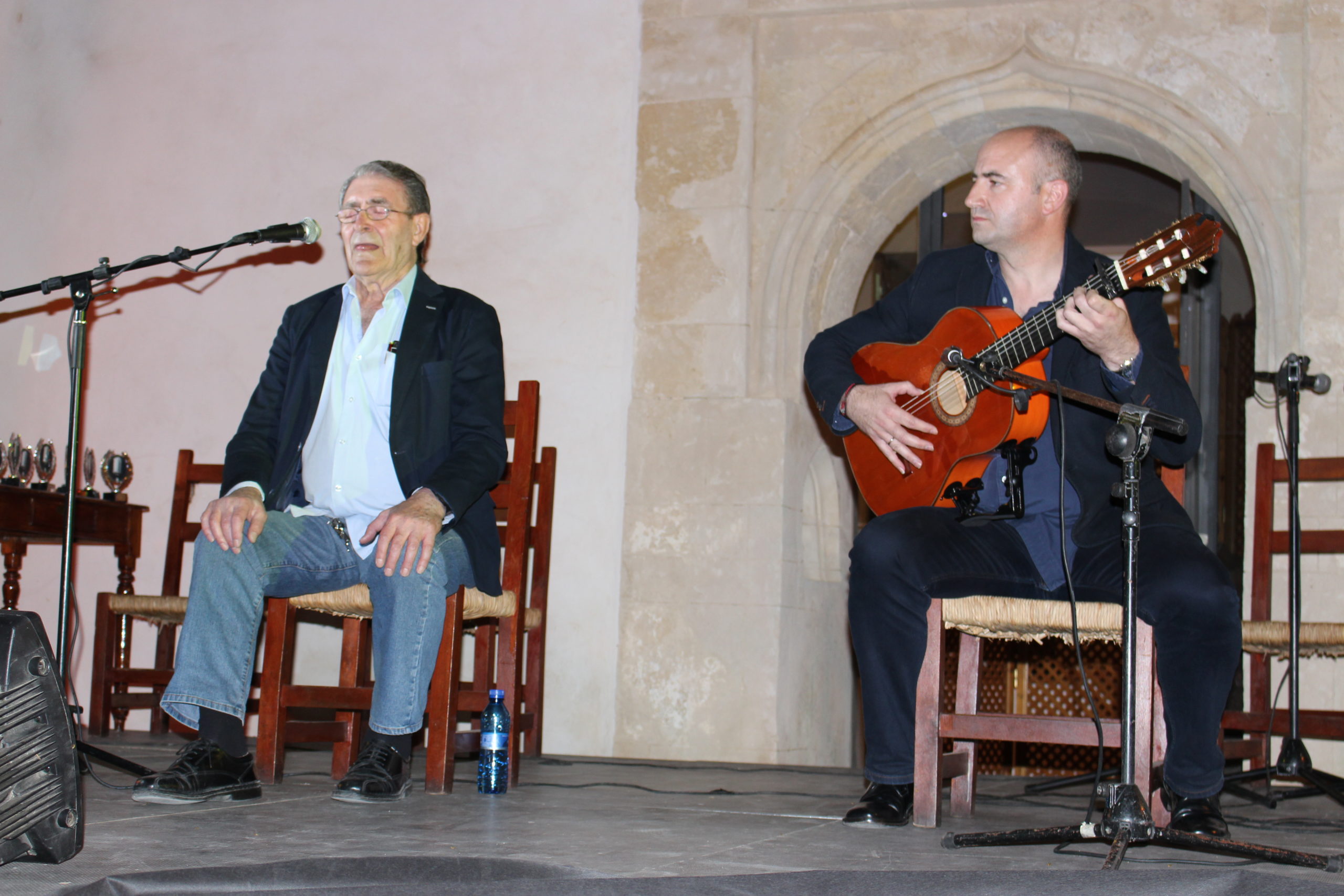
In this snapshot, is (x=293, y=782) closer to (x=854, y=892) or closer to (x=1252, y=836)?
(x=854, y=892)

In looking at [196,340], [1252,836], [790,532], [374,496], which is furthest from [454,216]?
[1252,836]

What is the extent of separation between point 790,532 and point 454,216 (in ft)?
5.47

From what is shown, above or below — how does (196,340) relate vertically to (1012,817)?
above

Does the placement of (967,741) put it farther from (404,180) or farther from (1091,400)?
(404,180)

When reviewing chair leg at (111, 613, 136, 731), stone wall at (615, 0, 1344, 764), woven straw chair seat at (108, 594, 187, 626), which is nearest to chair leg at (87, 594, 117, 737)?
chair leg at (111, 613, 136, 731)

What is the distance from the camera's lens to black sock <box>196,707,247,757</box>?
252cm

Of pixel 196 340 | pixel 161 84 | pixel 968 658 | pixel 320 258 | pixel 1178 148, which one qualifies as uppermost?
pixel 161 84

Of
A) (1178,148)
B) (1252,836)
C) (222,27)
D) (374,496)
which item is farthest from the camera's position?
(222,27)

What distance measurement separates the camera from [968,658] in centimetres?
285

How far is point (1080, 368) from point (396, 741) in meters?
1.55

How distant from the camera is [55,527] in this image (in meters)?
4.20

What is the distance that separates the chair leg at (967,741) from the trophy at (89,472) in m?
3.18

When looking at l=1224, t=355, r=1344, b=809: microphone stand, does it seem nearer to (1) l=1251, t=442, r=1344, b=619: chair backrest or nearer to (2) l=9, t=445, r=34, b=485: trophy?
(1) l=1251, t=442, r=1344, b=619: chair backrest

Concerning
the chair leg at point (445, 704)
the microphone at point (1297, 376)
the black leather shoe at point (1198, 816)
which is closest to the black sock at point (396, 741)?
the chair leg at point (445, 704)
